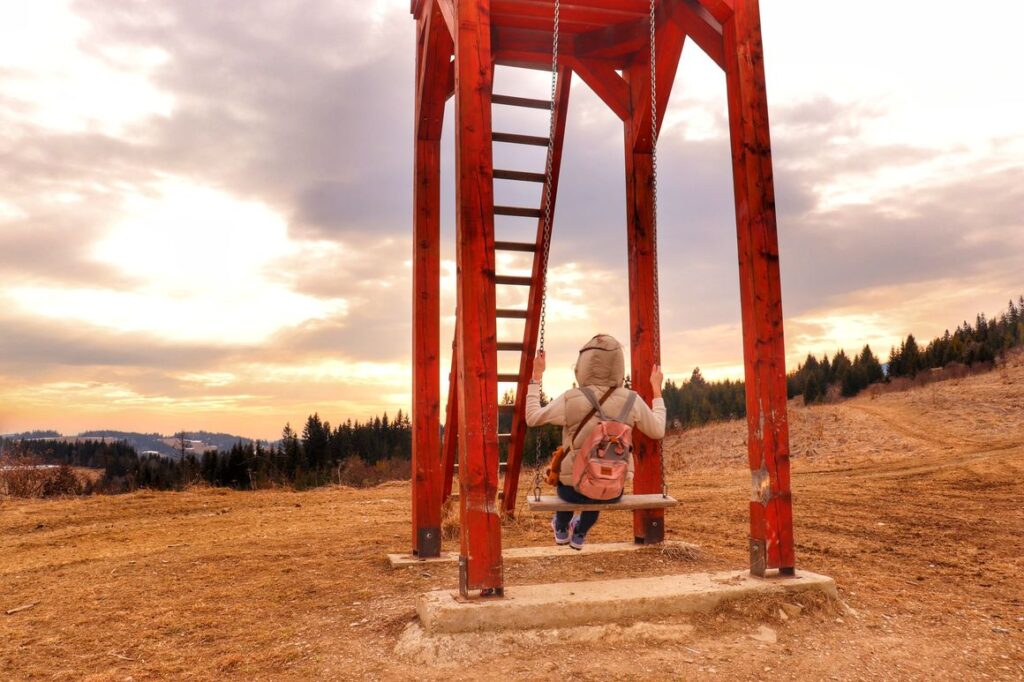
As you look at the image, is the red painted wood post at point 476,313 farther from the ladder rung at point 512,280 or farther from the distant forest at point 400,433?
the distant forest at point 400,433

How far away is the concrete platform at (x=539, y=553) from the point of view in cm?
615

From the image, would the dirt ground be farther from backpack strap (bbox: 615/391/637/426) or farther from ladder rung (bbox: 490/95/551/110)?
ladder rung (bbox: 490/95/551/110)

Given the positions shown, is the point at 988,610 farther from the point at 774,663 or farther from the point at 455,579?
the point at 455,579

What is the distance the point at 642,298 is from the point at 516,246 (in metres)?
1.35

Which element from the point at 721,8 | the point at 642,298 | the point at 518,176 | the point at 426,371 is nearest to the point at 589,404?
the point at 642,298

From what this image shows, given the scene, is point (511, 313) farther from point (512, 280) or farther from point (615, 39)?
point (615, 39)

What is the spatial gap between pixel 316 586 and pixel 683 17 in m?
5.31

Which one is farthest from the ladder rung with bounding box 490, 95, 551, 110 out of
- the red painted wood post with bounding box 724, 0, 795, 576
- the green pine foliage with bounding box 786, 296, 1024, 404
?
the green pine foliage with bounding box 786, 296, 1024, 404

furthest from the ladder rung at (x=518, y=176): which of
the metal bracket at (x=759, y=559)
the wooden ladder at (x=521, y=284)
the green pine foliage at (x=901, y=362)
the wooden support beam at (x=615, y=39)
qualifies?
the green pine foliage at (x=901, y=362)

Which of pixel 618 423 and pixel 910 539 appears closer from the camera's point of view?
pixel 618 423

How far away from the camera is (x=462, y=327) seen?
458cm

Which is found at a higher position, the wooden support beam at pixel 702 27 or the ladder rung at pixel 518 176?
the wooden support beam at pixel 702 27

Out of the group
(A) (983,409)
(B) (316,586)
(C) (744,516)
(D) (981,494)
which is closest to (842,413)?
(A) (983,409)

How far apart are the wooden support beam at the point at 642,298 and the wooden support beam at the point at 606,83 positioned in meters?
0.19
